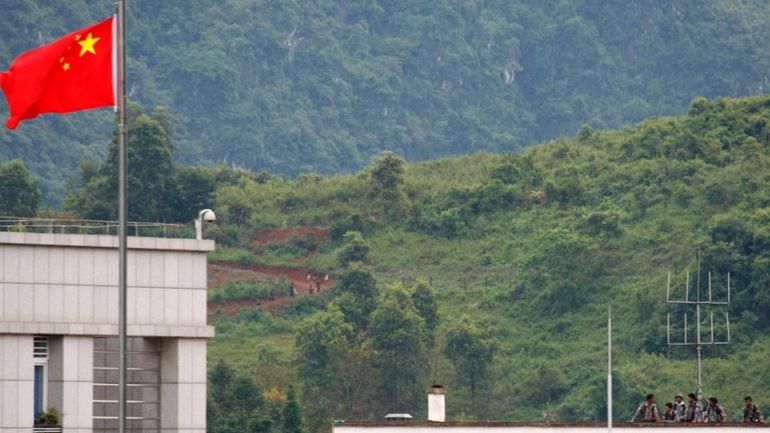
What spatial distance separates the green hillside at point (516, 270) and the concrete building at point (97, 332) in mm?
73746

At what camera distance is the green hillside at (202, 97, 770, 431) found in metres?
146

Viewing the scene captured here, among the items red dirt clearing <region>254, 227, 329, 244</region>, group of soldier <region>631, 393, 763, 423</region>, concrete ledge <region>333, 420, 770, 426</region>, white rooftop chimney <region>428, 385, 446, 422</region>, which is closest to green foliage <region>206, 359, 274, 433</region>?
red dirt clearing <region>254, 227, 329, 244</region>

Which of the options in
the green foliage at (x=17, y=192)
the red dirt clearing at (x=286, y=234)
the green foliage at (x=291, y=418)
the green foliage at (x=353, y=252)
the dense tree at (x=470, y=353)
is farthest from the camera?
the red dirt clearing at (x=286, y=234)

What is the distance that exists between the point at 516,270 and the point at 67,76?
126152 mm

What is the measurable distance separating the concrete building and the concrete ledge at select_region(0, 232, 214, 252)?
20mm

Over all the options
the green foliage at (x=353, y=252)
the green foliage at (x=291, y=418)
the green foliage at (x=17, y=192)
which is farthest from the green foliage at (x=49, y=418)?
the green foliage at (x=353, y=252)

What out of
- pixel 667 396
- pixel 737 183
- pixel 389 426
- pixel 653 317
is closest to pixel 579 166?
pixel 737 183

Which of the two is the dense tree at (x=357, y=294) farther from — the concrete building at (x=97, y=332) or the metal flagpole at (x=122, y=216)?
the metal flagpole at (x=122, y=216)

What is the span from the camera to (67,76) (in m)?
42.3

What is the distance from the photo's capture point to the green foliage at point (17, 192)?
165 meters

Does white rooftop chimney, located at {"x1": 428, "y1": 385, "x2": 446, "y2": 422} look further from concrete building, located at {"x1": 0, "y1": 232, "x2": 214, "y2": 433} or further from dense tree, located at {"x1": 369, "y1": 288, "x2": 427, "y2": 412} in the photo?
dense tree, located at {"x1": 369, "y1": 288, "x2": 427, "y2": 412}

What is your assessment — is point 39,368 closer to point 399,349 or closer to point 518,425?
point 518,425

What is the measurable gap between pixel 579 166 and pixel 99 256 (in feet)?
435

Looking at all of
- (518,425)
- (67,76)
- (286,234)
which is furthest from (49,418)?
(286,234)
